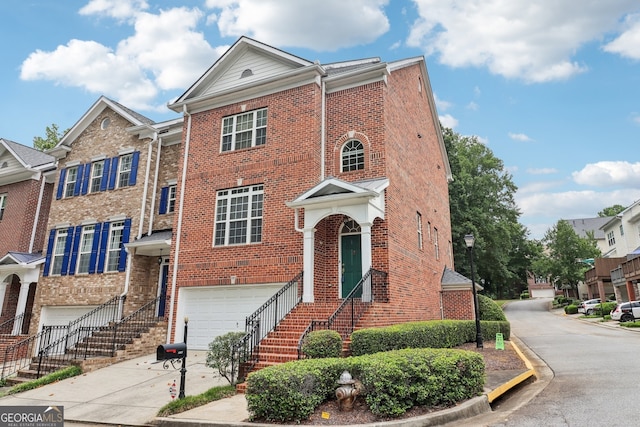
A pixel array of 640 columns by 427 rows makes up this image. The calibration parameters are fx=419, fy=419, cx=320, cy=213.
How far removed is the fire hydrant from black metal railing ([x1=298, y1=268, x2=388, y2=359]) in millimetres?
2479

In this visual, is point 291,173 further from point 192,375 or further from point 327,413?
point 327,413

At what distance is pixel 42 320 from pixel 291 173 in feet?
45.0

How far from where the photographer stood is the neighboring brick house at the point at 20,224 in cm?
1980

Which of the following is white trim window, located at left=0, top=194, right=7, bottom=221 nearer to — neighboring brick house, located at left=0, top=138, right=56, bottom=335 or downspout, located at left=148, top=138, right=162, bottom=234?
neighboring brick house, located at left=0, top=138, right=56, bottom=335

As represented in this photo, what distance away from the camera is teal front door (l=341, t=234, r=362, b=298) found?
43.6 feet

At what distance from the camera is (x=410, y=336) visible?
10.1 metres

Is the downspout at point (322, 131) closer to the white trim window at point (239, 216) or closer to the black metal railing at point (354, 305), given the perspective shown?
the white trim window at point (239, 216)

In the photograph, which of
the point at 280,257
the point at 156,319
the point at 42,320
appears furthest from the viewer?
the point at 42,320

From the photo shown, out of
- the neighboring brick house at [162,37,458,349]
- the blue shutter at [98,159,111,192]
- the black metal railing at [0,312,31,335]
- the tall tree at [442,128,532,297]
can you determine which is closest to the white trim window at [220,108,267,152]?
the neighboring brick house at [162,37,458,349]

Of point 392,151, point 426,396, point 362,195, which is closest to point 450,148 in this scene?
point 392,151

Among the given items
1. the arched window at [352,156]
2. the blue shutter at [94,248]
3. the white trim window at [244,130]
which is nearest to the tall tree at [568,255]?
the arched window at [352,156]

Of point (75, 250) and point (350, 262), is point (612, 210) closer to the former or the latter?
point (350, 262)

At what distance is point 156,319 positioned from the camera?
1620cm

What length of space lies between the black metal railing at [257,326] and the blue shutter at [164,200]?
7.78 m
